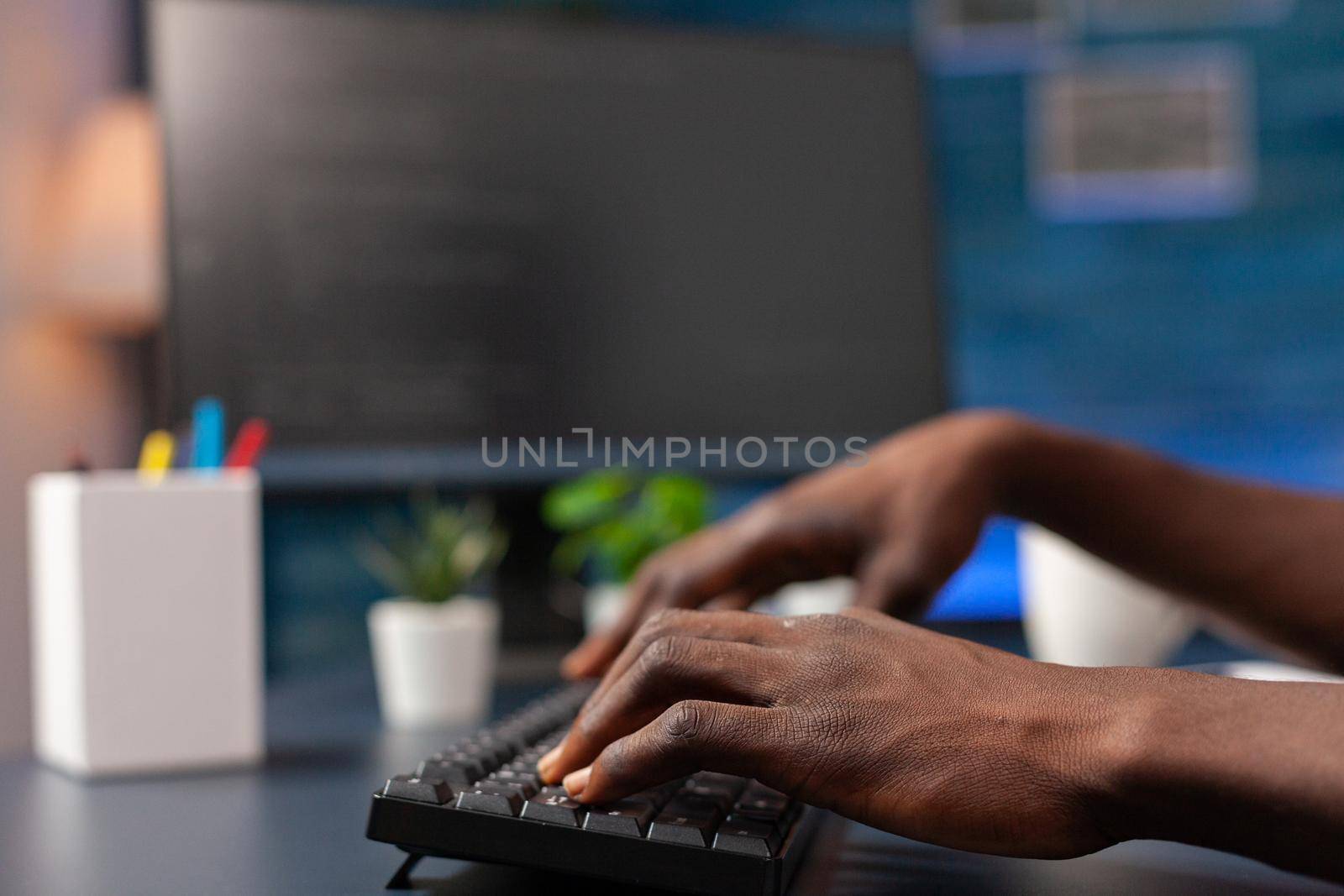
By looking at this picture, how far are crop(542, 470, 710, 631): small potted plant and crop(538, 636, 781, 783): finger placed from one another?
53 cm

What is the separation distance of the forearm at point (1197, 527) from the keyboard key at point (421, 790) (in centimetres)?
43

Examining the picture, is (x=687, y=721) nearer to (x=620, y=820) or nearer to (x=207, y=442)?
(x=620, y=820)

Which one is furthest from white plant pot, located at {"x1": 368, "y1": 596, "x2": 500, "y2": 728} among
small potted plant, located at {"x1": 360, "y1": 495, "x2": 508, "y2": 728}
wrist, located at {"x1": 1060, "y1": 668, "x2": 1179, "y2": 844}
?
wrist, located at {"x1": 1060, "y1": 668, "x2": 1179, "y2": 844}

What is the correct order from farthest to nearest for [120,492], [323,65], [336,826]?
[323,65] < [120,492] < [336,826]

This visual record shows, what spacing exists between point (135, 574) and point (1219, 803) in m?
0.50

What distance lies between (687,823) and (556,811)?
0.04 m

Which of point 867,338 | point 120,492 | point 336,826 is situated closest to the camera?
point 336,826

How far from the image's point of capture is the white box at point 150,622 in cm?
60

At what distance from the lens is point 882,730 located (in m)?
0.36

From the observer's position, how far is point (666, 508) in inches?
37.9

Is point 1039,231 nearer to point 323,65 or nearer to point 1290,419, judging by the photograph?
point 1290,419

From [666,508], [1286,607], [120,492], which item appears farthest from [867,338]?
[120,492]

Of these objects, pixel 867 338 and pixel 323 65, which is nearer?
pixel 323 65

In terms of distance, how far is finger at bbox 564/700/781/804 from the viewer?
1.20ft
